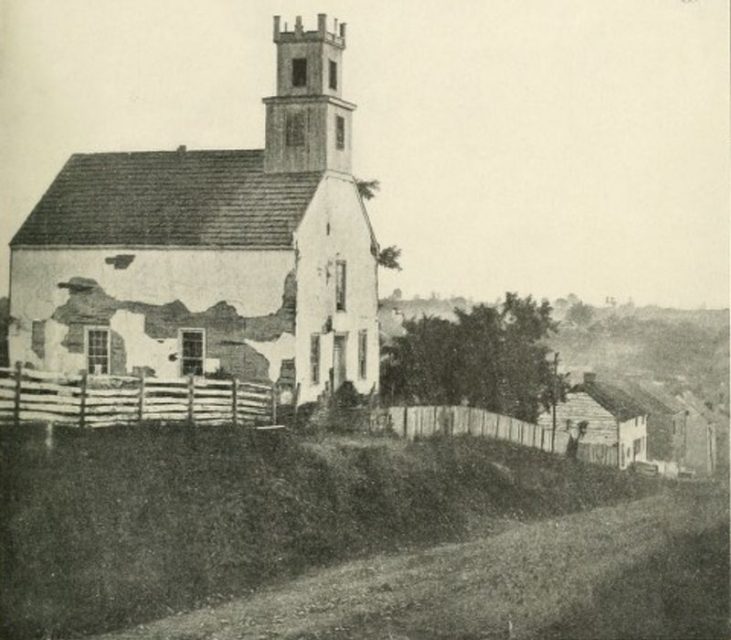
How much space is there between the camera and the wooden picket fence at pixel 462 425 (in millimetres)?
5875

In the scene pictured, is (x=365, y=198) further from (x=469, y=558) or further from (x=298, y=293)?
(x=469, y=558)

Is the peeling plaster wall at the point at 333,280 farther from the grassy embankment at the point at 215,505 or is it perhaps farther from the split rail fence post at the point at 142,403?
the split rail fence post at the point at 142,403

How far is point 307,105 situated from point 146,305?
126 centimetres

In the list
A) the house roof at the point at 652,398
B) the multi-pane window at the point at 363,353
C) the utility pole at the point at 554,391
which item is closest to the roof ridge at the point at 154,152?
the multi-pane window at the point at 363,353

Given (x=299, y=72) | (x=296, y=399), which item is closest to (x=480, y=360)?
(x=296, y=399)

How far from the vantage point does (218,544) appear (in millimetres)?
5168

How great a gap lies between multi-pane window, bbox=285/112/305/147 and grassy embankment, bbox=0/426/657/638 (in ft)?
4.77

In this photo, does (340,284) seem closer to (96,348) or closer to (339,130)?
(339,130)

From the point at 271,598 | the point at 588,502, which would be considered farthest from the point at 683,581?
the point at 271,598

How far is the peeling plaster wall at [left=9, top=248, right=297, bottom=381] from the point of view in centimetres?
514

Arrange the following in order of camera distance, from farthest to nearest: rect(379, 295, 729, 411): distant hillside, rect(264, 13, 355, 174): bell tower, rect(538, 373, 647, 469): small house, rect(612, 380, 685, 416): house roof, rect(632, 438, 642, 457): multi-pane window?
1. rect(632, 438, 642, 457): multi-pane window
2. rect(612, 380, 685, 416): house roof
3. rect(538, 373, 647, 469): small house
4. rect(379, 295, 729, 411): distant hillside
5. rect(264, 13, 355, 174): bell tower

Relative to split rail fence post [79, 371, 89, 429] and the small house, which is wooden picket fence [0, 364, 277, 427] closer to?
split rail fence post [79, 371, 89, 429]

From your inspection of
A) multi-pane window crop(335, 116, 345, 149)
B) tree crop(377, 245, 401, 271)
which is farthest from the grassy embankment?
multi-pane window crop(335, 116, 345, 149)

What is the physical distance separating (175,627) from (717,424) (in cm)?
327
